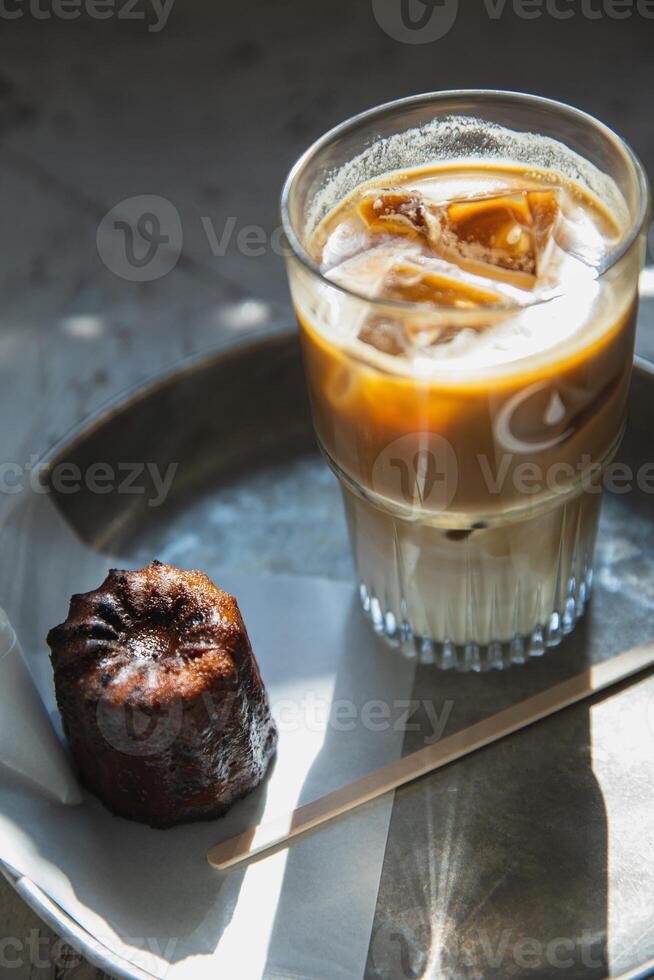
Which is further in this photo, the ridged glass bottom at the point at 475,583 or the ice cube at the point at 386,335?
the ridged glass bottom at the point at 475,583

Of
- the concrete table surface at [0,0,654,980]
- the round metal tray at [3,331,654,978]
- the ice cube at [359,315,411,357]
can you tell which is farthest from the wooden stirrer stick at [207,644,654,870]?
the concrete table surface at [0,0,654,980]

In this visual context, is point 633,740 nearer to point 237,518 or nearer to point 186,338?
point 237,518

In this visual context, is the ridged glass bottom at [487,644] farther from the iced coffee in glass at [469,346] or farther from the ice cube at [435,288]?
the ice cube at [435,288]

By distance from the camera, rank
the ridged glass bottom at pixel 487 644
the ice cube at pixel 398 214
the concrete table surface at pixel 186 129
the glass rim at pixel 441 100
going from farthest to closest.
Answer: the concrete table surface at pixel 186 129 < the ridged glass bottom at pixel 487 644 < the ice cube at pixel 398 214 < the glass rim at pixel 441 100

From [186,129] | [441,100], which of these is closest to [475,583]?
[441,100]

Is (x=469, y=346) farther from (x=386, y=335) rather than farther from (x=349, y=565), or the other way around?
(x=349, y=565)

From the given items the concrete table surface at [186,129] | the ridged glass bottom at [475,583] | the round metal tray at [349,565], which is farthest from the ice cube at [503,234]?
the concrete table surface at [186,129]
